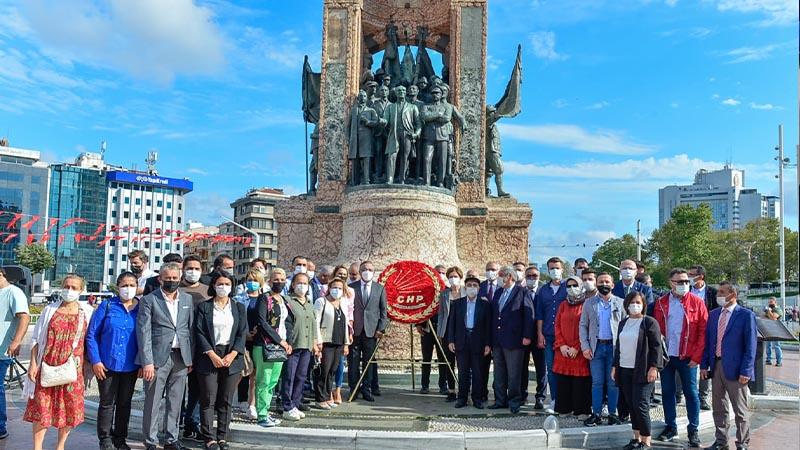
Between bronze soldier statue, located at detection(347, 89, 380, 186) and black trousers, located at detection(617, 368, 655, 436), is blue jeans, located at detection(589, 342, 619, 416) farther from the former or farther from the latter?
bronze soldier statue, located at detection(347, 89, 380, 186)

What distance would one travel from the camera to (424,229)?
41.6ft

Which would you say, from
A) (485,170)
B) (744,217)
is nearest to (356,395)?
(485,170)

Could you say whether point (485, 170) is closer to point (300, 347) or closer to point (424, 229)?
point (424, 229)

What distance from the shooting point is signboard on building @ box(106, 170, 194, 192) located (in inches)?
3794

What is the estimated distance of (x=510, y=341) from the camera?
8.93 m

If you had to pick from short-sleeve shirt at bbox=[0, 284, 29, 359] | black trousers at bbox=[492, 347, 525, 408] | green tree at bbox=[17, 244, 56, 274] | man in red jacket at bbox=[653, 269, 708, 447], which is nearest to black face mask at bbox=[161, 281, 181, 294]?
short-sleeve shirt at bbox=[0, 284, 29, 359]

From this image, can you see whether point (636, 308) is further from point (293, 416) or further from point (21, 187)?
point (21, 187)

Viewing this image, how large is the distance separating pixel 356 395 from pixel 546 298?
291 cm

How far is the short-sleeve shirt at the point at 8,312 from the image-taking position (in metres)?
7.48

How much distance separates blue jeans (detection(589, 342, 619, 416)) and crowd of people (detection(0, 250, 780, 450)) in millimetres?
12

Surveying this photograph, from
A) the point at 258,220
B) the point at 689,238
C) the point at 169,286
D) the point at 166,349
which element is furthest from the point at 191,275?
the point at 258,220

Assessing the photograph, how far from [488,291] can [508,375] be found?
1200 millimetres

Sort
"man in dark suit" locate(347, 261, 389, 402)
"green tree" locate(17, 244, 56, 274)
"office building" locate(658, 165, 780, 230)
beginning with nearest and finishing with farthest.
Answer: "man in dark suit" locate(347, 261, 389, 402) < "green tree" locate(17, 244, 56, 274) < "office building" locate(658, 165, 780, 230)

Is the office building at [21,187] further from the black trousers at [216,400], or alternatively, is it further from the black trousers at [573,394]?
the black trousers at [573,394]
